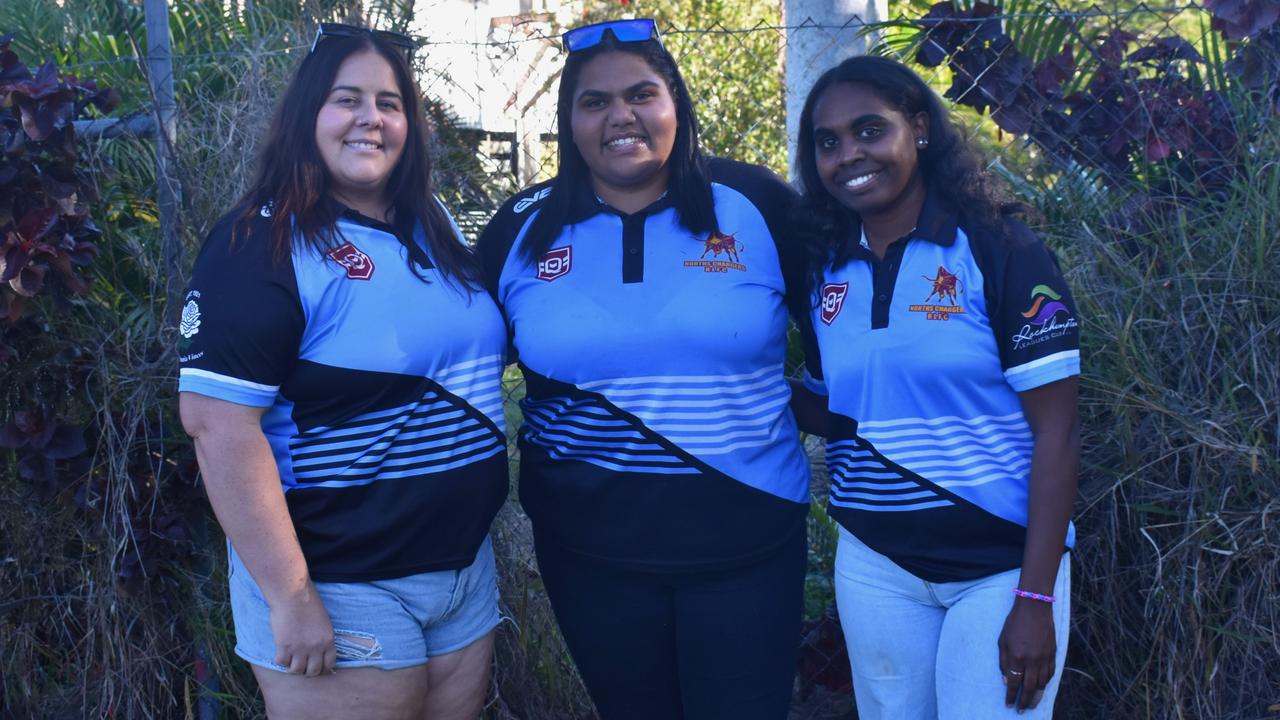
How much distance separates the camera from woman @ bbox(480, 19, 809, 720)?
282cm

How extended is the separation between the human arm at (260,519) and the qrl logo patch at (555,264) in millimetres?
827

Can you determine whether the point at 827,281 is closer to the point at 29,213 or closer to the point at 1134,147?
the point at 1134,147

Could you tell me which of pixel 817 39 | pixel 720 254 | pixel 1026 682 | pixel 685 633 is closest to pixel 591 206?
pixel 720 254

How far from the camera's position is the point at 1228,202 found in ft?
11.3

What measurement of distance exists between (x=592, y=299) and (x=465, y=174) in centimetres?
148

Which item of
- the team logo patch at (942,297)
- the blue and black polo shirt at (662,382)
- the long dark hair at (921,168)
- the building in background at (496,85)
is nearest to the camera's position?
the team logo patch at (942,297)


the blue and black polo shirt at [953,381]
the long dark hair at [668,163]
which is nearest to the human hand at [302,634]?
the long dark hair at [668,163]

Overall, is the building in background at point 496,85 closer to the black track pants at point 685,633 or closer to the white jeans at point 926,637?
the black track pants at point 685,633

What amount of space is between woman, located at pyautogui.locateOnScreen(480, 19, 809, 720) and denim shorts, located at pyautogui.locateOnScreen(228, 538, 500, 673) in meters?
0.40

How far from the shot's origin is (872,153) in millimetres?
2723

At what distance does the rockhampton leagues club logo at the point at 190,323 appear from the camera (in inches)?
96.2

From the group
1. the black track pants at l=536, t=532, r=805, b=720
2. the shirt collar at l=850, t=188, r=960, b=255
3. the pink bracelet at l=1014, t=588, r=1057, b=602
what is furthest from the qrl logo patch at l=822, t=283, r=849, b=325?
the pink bracelet at l=1014, t=588, r=1057, b=602

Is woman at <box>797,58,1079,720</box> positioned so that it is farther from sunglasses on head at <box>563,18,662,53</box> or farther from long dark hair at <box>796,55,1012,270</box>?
sunglasses on head at <box>563,18,662,53</box>

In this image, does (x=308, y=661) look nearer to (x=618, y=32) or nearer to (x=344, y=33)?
(x=344, y=33)
